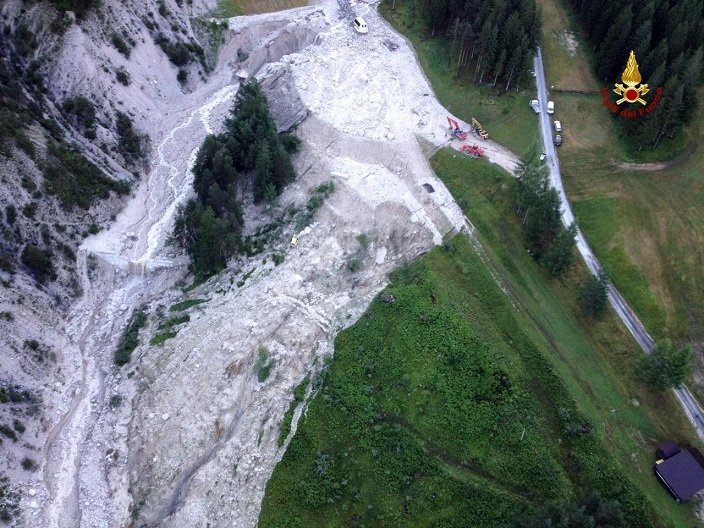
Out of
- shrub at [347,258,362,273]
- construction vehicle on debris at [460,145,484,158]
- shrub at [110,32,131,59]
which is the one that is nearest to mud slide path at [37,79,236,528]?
shrub at [110,32,131,59]

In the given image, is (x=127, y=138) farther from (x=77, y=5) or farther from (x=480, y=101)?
(x=480, y=101)

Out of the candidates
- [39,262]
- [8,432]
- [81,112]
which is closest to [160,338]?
[39,262]

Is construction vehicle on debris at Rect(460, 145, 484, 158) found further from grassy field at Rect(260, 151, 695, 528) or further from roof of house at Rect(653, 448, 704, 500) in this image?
roof of house at Rect(653, 448, 704, 500)

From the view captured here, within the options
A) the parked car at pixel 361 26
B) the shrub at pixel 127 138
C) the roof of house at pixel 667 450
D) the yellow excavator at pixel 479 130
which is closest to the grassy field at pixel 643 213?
the roof of house at pixel 667 450

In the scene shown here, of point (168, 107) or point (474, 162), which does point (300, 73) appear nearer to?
point (168, 107)

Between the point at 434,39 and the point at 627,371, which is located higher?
the point at 434,39

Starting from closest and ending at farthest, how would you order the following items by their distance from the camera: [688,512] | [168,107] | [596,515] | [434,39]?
[596,515] → [688,512] → [168,107] → [434,39]

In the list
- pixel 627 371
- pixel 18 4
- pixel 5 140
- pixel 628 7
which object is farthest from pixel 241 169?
pixel 628 7
